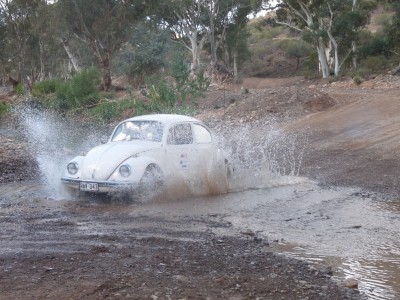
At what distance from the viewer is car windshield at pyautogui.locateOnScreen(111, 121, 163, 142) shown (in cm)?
1101

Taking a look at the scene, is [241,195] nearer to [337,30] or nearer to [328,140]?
[328,140]

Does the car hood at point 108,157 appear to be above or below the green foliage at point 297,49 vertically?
below

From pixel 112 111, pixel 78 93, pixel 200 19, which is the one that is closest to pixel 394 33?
pixel 200 19

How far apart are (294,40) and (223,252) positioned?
2464 inches

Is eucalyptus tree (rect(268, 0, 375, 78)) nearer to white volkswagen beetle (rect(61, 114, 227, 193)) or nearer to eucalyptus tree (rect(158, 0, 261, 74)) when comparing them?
eucalyptus tree (rect(158, 0, 261, 74))

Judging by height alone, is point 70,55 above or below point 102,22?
below

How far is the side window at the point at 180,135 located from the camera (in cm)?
1105

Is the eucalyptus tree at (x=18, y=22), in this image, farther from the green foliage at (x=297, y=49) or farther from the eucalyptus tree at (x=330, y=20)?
the green foliage at (x=297, y=49)

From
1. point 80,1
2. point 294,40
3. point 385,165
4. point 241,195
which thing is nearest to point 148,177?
point 241,195

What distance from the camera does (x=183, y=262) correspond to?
20.2 ft

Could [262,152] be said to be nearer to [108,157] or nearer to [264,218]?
[108,157]

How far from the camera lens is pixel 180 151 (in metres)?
11.0

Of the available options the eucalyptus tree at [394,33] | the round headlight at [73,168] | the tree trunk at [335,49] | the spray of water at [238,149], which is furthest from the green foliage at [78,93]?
the round headlight at [73,168]

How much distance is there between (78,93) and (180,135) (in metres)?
20.1
